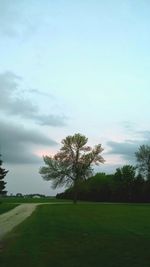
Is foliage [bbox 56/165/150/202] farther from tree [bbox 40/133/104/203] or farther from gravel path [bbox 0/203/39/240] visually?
gravel path [bbox 0/203/39/240]

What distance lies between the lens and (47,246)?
17.8 metres

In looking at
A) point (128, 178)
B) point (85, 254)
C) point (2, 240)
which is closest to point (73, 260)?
point (85, 254)

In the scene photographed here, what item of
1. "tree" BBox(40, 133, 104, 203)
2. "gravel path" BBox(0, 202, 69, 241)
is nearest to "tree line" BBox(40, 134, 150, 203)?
"tree" BBox(40, 133, 104, 203)

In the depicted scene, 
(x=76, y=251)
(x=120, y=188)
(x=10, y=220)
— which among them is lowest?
(x=76, y=251)

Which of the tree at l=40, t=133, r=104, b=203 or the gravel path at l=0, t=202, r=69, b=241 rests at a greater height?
the tree at l=40, t=133, r=104, b=203

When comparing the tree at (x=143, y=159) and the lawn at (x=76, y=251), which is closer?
the lawn at (x=76, y=251)

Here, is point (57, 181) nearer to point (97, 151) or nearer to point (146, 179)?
point (97, 151)

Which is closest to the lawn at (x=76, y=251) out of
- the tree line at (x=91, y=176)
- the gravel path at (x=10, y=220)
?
the gravel path at (x=10, y=220)

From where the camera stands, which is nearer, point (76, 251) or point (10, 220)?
point (76, 251)

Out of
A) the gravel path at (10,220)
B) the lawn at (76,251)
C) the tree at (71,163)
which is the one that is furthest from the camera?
the tree at (71,163)

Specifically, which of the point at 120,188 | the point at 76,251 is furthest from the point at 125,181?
the point at 76,251

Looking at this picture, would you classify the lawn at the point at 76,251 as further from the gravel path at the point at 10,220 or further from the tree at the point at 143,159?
the tree at the point at 143,159

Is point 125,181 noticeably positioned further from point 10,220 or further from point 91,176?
point 10,220

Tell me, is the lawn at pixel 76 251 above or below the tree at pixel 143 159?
below
